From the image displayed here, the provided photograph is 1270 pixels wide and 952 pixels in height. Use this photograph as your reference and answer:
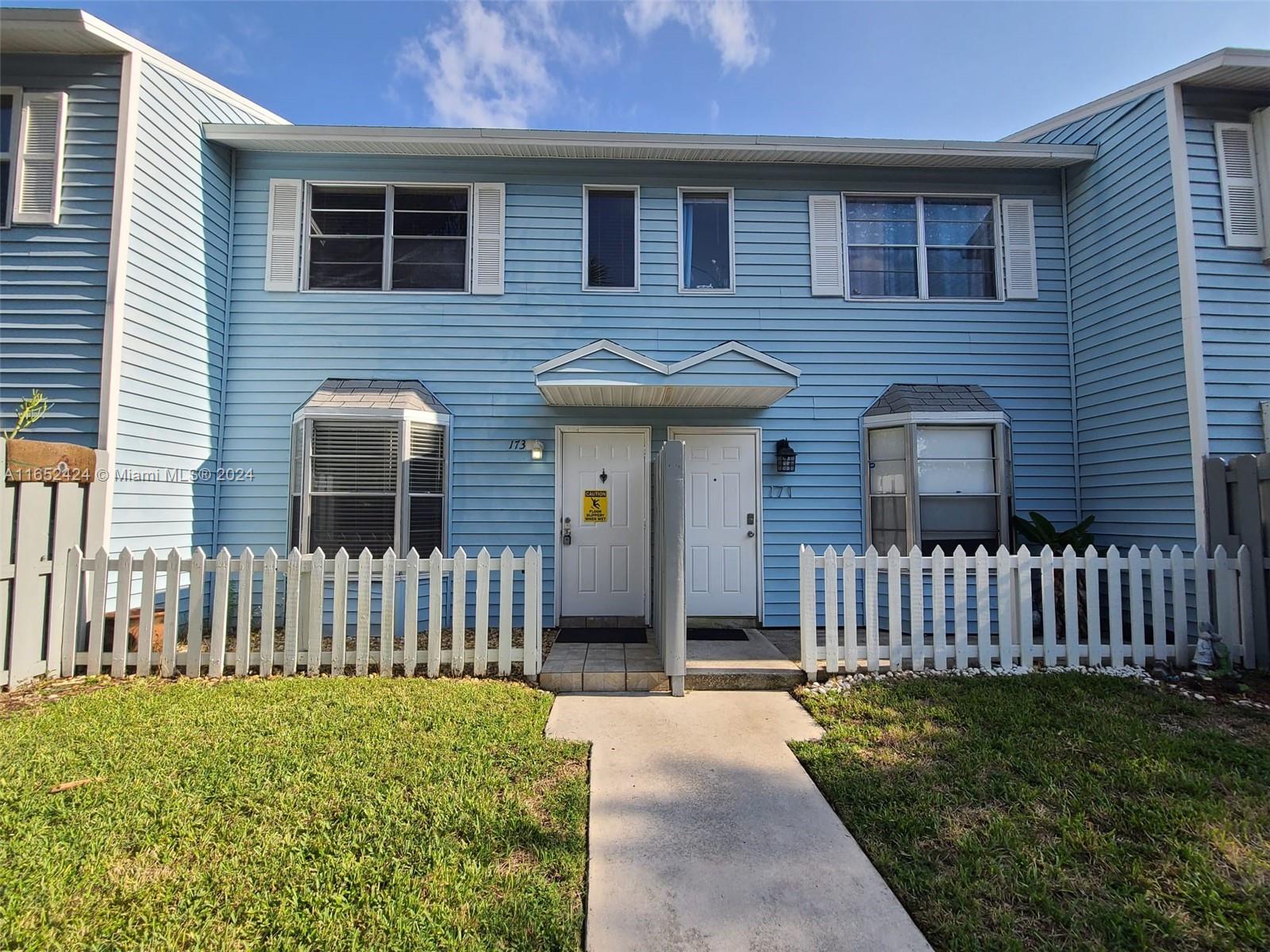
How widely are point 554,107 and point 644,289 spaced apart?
98.5 inches

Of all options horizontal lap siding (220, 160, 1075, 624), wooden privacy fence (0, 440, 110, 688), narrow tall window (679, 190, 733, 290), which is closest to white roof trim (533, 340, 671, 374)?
horizontal lap siding (220, 160, 1075, 624)

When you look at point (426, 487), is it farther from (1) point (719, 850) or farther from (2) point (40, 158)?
(1) point (719, 850)

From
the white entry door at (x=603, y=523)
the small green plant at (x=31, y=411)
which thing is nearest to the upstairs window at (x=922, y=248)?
the white entry door at (x=603, y=523)

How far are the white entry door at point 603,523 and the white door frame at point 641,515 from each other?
0.01 metres

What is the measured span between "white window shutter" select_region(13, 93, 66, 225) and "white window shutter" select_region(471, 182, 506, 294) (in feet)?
12.0

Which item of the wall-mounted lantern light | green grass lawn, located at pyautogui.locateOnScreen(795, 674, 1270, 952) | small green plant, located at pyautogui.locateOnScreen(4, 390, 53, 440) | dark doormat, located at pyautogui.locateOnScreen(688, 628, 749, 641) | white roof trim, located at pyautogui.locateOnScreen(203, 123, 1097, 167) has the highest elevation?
white roof trim, located at pyautogui.locateOnScreen(203, 123, 1097, 167)

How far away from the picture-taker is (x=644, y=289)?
20.5 feet

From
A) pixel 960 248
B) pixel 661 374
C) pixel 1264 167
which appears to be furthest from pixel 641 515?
pixel 1264 167

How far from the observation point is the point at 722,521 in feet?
20.2

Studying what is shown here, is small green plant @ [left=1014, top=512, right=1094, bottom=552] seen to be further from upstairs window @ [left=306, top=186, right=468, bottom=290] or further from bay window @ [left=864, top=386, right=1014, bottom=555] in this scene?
upstairs window @ [left=306, top=186, right=468, bottom=290]

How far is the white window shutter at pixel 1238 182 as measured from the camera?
5.29m

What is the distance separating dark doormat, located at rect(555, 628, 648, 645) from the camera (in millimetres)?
5242

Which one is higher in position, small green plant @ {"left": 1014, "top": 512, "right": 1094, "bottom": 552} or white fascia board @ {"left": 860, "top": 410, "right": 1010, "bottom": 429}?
white fascia board @ {"left": 860, "top": 410, "right": 1010, "bottom": 429}

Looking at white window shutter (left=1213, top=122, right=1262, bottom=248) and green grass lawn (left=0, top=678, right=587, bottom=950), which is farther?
white window shutter (left=1213, top=122, right=1262, bottom=248)
